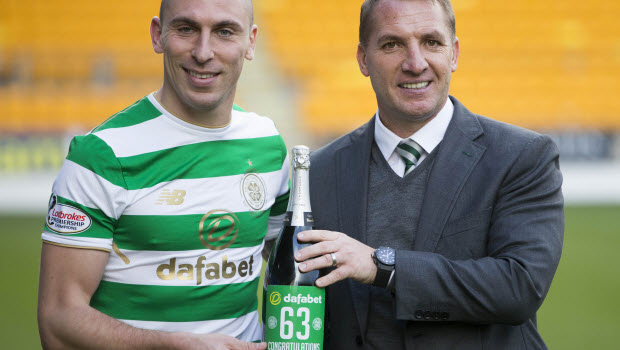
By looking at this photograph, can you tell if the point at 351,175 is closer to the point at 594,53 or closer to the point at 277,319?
the point at 277,319

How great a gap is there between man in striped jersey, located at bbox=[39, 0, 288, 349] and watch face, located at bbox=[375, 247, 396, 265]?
1.45 ft

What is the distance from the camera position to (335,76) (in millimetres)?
14734

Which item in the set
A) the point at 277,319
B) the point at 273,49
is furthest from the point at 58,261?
the point at 273,49

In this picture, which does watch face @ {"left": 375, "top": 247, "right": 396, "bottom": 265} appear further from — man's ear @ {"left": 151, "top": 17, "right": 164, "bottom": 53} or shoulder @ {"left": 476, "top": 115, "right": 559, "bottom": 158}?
man's ear @ {"left": 151, "top": 17, "right": 164, "bottom": 53}

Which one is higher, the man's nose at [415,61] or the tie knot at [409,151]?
the man's nose at [415,61]

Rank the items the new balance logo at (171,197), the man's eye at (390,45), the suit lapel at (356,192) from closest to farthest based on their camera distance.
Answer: the new balance logo at (171,197) → the suit lapel at (356,192) → the man's eye at (390,45)

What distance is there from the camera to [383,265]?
2.03m

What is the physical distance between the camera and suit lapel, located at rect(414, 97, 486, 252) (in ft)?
7.19

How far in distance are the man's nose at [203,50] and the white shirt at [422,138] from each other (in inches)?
26.6

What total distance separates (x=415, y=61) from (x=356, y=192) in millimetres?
484

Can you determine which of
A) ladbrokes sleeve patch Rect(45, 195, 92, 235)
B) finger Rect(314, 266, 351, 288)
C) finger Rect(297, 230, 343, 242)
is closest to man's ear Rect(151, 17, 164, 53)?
ladbrokes sleeve patch Rect(45, 195, 92, 235)

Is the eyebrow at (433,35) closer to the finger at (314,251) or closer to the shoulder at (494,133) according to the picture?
the shoulder at (494,133)

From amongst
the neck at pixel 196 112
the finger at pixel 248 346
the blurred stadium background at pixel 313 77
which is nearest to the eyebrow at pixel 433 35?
the neck at pixel 196 112

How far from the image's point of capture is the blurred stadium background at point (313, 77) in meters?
12.1
